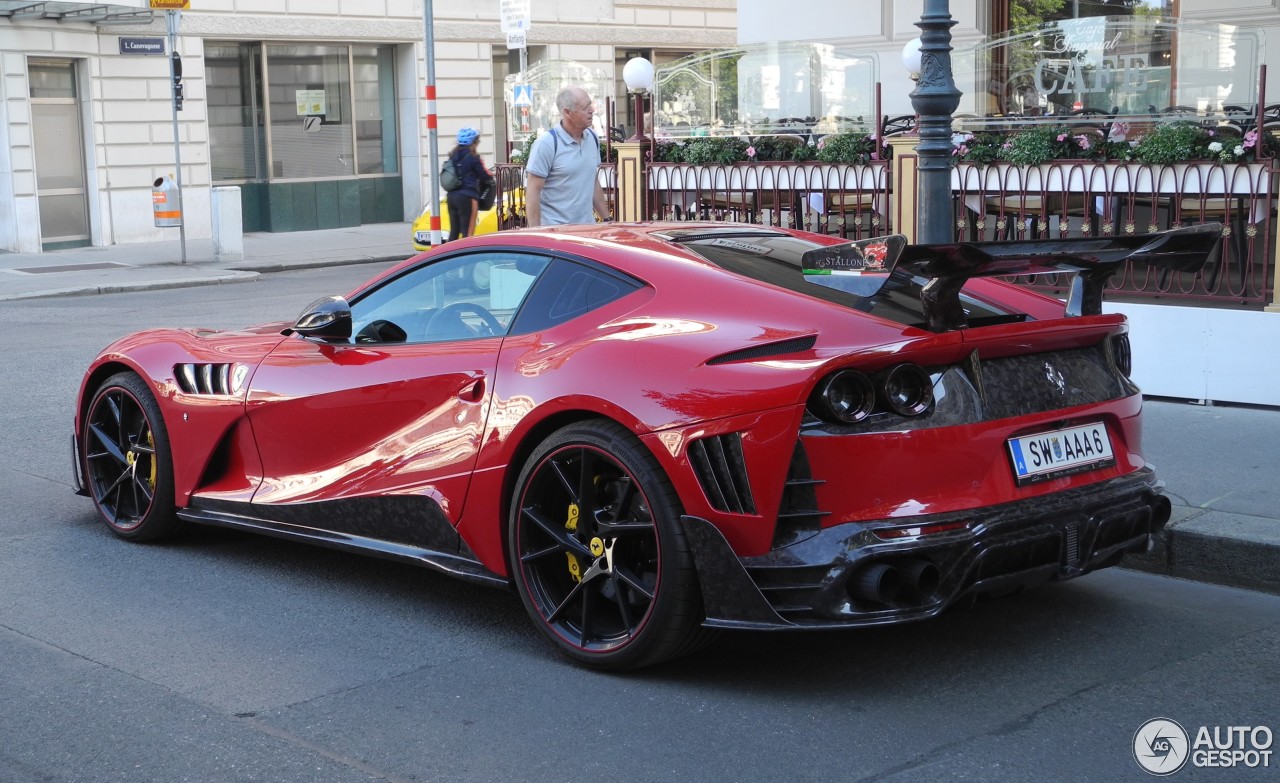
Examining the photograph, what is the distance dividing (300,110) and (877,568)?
25083 millimetres

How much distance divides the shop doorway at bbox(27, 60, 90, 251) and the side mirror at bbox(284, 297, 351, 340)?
774 inches

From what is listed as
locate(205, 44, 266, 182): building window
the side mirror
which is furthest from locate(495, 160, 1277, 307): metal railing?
locate(205, 44, 266, 182): building window

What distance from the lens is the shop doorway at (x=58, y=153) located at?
910 inches

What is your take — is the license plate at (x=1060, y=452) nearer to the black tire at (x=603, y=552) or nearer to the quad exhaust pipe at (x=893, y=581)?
the quad exhaust pipe at (x=893, y=581)

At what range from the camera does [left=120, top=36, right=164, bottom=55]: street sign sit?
23.8 metres

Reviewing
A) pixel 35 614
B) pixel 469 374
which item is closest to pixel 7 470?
pixel 35 614

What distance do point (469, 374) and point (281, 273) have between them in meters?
16.8

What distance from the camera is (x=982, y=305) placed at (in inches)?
181

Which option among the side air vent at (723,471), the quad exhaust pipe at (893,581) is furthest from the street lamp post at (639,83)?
the quad exhaust pipe at (893,581)

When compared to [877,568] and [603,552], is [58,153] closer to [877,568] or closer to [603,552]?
[603,552]

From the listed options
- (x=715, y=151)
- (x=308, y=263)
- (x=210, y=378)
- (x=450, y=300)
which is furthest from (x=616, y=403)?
(x=308, y=263)

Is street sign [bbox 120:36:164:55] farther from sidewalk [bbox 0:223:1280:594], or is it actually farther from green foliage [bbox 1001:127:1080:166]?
sidewalk [bbox 0:223:1280:594]

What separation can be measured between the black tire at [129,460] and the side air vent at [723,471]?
276 centimetres

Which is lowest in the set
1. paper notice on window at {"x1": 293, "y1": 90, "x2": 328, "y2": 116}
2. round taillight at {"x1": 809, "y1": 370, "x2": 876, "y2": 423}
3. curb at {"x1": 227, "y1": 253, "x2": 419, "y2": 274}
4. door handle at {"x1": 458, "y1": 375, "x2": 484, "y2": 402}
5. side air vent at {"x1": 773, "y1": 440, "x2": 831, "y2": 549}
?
curb at {"x1": 227, "y1": 253, "x2": 419, "y2": 274}
